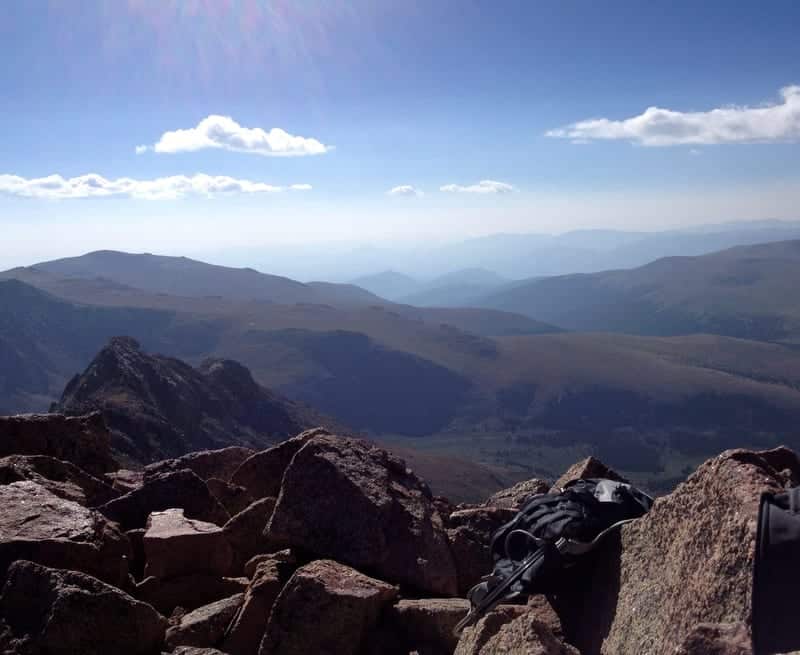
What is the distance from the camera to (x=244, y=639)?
23.7 feet

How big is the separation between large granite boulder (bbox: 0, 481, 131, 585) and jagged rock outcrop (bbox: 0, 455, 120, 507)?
3.63 ft

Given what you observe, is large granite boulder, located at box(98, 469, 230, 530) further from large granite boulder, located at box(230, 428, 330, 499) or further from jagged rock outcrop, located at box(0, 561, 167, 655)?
jagged rock outcrop, located at box(0, 561, 167, 655)

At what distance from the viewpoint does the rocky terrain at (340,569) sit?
210 inches

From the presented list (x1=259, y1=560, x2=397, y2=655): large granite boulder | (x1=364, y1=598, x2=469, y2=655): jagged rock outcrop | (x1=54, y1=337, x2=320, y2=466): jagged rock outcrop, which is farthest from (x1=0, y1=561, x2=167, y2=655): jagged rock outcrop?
(x1=54, y1=337, x2=320, y2=466): jagged rock outcrop

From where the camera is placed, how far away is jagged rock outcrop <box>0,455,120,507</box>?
9664mm

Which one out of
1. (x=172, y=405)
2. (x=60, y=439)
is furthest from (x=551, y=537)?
(x=172, y=405)

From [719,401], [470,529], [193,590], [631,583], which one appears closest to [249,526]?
[193,590]

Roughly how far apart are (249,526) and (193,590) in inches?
57.2

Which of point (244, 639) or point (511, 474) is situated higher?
point (244, 639)

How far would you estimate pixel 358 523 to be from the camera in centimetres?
841

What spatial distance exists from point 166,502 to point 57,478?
1711mm

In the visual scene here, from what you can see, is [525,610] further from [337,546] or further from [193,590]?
[193,590]

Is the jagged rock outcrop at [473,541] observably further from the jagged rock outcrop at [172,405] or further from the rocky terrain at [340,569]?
the jagged rock outcrop at [172,405]

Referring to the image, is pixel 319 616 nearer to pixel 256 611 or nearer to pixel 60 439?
pixel 256 611
